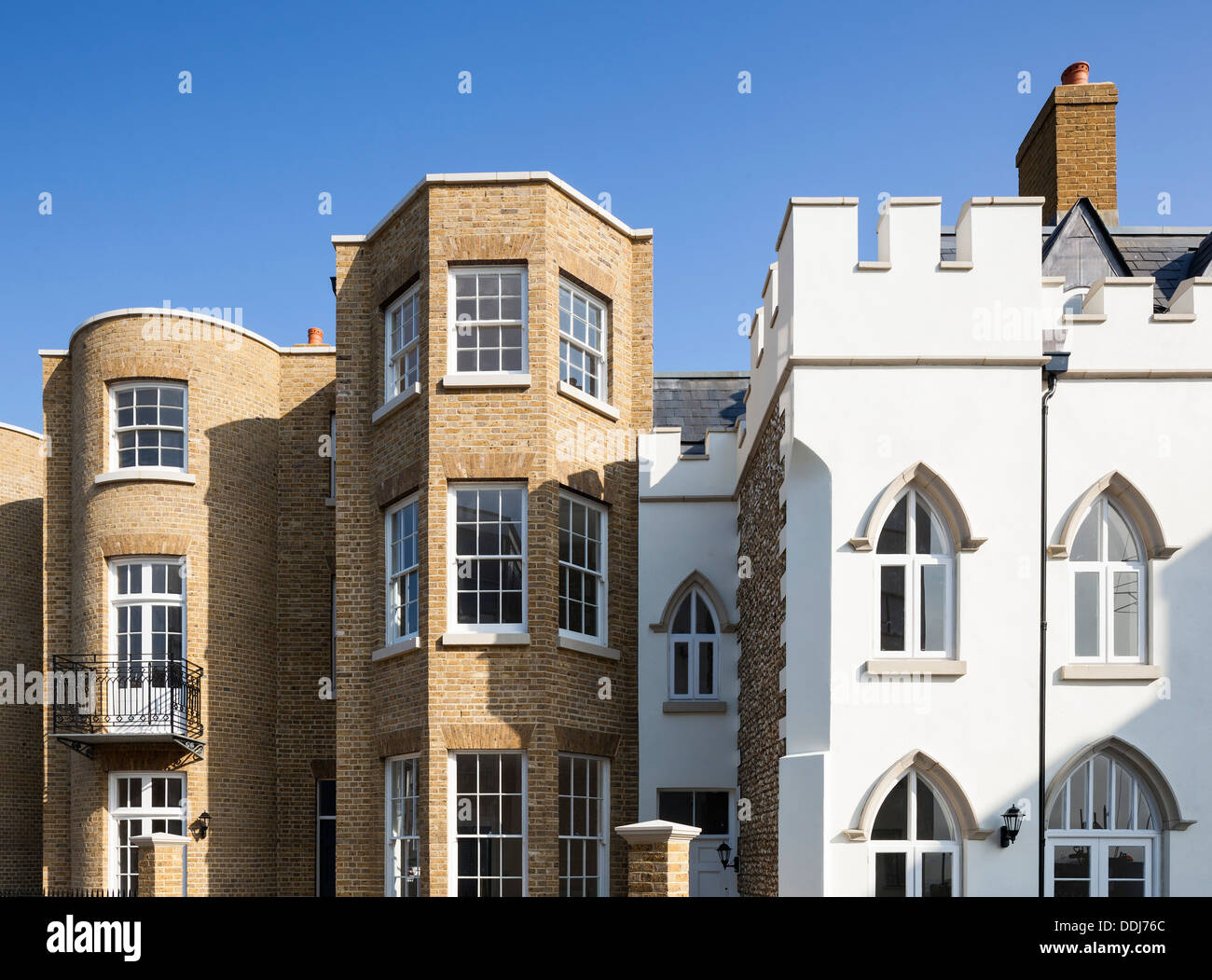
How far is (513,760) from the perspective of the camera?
15094mm

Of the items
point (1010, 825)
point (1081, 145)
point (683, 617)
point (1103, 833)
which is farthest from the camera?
point (1081, 145)

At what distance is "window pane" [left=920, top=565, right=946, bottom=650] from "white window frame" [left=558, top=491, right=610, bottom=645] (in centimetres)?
549

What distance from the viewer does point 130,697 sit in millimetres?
19203

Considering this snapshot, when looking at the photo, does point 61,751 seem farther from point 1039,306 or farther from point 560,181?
point 1039,306

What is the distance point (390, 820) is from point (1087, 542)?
9544 mm

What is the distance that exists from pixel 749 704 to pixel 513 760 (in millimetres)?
3195

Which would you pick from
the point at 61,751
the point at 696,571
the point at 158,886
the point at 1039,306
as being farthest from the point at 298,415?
the point at 1039,306

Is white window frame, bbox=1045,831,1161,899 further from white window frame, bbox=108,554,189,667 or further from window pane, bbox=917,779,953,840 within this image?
white window frame, bbox=108,554,189,667

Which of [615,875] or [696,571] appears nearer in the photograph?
[615,875]

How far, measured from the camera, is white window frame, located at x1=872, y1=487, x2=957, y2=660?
1158cm

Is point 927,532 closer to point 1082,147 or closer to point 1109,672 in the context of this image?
point 1109,672

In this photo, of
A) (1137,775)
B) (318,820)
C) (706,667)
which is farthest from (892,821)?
(318,820)

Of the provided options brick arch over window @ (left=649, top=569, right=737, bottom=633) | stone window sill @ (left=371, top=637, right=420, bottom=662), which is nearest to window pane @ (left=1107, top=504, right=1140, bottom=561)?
brick arch over window @ (left=649, top=569, right=737, bottom=633)
